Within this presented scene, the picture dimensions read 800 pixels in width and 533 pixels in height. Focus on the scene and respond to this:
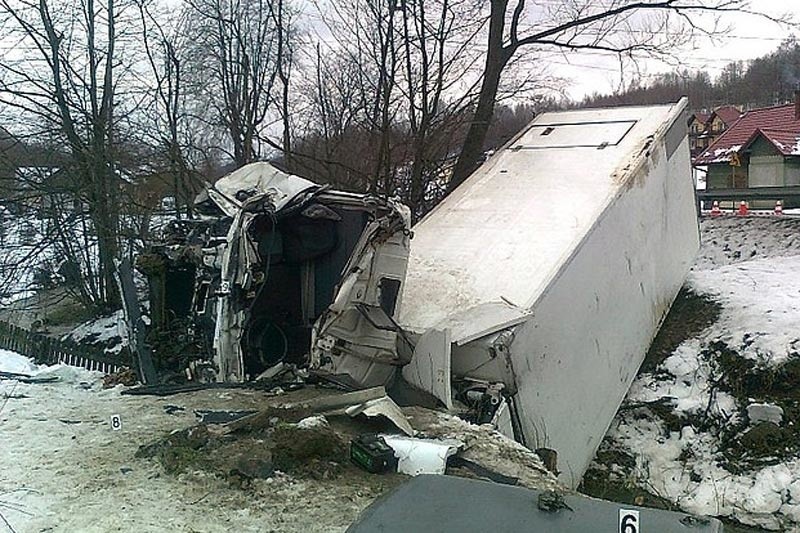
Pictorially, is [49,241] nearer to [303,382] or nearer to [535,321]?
[303,382]

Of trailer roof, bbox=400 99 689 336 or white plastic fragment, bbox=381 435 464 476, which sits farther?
trailer roof, bbox=400 99 689 336

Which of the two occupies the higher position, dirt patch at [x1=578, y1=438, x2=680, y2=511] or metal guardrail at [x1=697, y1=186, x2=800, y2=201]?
metal guardrail at [x1=697, y1=186, x2=800, y2=201]

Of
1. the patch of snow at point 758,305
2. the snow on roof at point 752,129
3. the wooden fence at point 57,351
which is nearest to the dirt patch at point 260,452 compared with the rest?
the wooden fence at point 57,351

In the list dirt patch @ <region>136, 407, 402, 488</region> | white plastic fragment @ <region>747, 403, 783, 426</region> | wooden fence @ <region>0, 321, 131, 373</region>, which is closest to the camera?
dirt patch @ <region>136, 407, 402, 488</region>

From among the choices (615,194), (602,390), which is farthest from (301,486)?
(615,194)

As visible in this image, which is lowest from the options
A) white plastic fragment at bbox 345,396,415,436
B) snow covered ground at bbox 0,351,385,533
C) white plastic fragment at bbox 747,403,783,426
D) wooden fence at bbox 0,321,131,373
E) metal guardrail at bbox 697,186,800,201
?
white plastic fragment at bbox 747,403,783,426

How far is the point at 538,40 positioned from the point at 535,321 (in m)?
7.33

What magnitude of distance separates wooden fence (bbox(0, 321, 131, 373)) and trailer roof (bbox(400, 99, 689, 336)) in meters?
3.13

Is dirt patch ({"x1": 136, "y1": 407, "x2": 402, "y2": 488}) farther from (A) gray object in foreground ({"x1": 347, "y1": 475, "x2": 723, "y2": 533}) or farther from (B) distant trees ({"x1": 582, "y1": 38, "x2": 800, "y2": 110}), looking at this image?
(B) distant trees ({"x1": 582, "y1": 38, "x2": 800, "y2": 110})

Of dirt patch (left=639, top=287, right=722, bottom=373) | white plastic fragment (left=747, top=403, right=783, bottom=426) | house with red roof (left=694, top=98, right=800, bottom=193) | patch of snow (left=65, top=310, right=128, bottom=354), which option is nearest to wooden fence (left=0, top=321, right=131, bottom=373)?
patch of snow (left=65, top=310, right=128, bottom=354)

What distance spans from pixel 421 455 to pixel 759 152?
23878 mm

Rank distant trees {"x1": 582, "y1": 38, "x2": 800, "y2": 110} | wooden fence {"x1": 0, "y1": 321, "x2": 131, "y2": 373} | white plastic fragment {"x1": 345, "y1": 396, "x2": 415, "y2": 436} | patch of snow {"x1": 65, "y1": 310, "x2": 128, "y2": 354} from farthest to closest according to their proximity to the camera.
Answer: distant trees {"x1": 582, "y1": 38, "x2": 800, "y2": 110}
patch of snow {"x1": 65, "y1": 310, "x2": 128, "y2": 354}
wooden fence {"x1": 0, "y1": 321, "x2": 131, "y2": 373}
white plastic fragment {"x1": 345, "y1": 396, "x2": 415, "y2": 436}

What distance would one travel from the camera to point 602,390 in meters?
5.87

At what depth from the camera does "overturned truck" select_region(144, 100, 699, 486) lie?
4812mm
